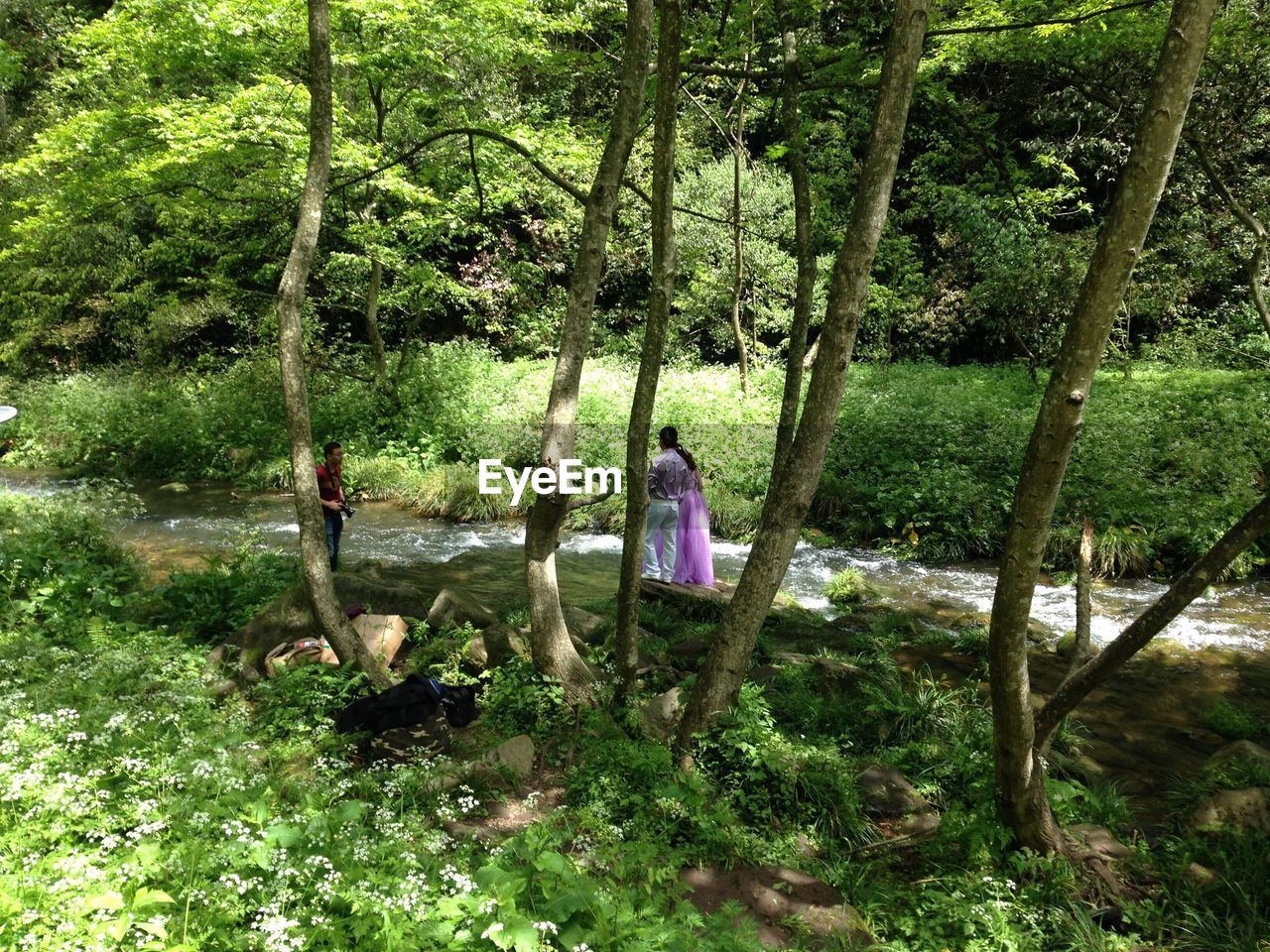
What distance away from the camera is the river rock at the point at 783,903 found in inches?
141

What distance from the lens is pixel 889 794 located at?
4910 millimetres

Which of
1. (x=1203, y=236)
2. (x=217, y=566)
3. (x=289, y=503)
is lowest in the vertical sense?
(x=289, y=503)

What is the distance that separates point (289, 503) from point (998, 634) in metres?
13.0

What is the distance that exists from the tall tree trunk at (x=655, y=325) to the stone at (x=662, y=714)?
0.77 ft

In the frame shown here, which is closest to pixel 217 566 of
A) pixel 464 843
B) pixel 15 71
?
pixel 464 843

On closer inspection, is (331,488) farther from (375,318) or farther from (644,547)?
(375,318)

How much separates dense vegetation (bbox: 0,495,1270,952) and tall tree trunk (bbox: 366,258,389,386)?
10.6m

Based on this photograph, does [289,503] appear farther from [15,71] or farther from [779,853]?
[15,71]

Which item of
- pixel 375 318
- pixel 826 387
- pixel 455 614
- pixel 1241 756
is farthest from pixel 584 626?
pixel 375 318

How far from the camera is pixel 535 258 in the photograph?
23.0m

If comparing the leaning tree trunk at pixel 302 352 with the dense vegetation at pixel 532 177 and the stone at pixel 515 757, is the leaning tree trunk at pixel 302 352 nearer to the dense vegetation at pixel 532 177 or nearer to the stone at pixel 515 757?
the dense vegetation at pixel 532 177

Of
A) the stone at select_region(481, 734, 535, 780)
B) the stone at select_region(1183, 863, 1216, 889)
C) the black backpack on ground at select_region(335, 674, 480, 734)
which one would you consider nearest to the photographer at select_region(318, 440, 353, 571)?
the black backpack on ground at select_region(335, 674, 480, 734)

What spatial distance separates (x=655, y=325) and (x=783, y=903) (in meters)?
3.48

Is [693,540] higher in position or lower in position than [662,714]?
higher
